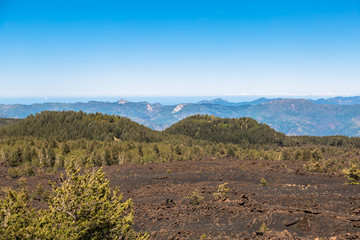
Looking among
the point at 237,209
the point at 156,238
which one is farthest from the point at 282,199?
the point at 156,238

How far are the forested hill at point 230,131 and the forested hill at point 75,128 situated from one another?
49.1 m

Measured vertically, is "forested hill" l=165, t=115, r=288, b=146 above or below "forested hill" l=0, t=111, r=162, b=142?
below

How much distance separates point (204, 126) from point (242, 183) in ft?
470

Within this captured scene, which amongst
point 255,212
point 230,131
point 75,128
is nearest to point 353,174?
point 255,212

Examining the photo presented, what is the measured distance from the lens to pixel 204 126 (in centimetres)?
18138

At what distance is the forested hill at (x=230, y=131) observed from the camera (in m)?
152

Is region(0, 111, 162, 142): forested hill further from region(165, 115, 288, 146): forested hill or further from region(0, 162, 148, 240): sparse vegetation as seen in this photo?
region(0, 162, 148, 240): sparse vegetation

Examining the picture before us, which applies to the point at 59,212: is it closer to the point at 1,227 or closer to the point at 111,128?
the point at 1,227

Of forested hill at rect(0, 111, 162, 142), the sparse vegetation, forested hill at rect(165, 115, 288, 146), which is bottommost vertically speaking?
forested hill at rect(165, 115, 288, 146)

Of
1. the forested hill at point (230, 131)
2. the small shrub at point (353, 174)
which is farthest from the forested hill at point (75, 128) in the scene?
the small shrub at point (353, 174)

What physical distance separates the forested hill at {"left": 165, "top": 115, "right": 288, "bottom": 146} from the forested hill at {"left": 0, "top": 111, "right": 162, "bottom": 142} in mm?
49128

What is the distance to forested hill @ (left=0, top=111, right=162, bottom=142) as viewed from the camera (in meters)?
116

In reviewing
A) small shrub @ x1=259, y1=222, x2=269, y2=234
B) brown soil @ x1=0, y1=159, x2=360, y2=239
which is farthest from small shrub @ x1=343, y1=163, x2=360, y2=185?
small shrub @ x1=259, y1=222, x2=269, y2=234

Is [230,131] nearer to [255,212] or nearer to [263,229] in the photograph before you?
[255,212]
